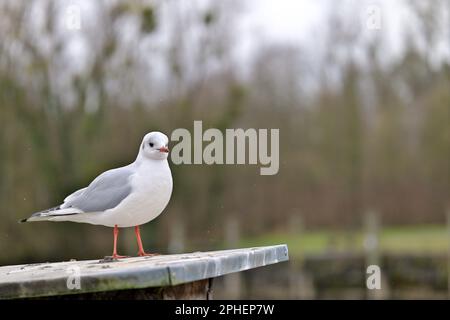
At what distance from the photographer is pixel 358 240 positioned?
52.5ft

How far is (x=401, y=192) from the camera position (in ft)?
56.7

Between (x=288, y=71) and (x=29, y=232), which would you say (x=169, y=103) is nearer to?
(x=29, y=232)

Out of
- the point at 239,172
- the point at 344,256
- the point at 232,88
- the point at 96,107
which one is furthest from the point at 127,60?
the point at 344,256

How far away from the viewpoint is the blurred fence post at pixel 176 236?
566 inches

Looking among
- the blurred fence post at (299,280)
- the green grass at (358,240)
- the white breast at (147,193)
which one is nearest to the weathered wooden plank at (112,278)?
the white breast at (147,193)

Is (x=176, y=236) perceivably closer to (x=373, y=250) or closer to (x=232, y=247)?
(x=232, y=247)

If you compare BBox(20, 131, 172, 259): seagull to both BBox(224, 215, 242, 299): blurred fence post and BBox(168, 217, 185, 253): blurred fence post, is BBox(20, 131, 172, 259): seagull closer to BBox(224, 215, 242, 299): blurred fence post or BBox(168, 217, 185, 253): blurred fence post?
BBox(168, 217, 185, 253): blurred fence post

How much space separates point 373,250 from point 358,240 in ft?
4.57

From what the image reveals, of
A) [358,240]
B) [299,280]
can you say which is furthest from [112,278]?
[358,240]

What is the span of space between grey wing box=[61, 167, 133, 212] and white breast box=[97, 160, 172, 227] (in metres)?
0.04

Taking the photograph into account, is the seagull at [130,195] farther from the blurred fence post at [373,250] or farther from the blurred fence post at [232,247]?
the blurred fence post at [232,247]

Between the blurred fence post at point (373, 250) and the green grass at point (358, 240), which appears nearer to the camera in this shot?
the blurred fence post at point (373, 250)

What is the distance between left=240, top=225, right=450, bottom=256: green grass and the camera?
14781 mm

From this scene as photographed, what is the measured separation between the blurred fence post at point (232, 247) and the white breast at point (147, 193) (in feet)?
37.8
